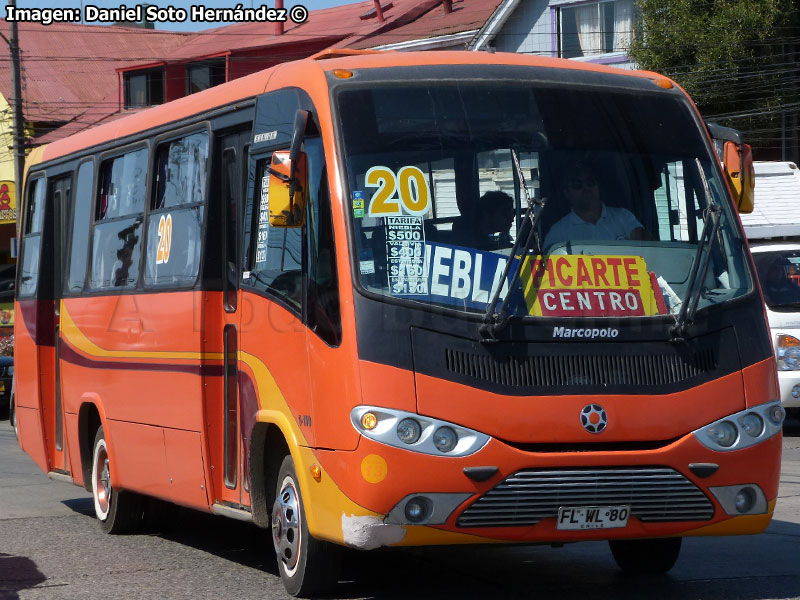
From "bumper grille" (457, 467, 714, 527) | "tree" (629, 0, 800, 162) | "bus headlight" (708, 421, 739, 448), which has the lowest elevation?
"bumper grille" (457, 467, 714, 527)

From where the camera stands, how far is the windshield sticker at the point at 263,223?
26.9ft

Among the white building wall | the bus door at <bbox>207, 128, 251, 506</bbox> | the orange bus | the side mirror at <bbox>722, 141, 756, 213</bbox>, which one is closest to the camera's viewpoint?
the orange bus

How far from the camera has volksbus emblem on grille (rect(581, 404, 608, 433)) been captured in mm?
7047

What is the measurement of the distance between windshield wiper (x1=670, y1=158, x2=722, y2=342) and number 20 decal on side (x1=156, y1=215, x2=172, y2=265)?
11.6 feet

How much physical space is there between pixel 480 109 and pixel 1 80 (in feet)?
160

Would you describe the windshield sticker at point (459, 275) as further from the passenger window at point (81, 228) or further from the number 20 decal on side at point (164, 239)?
the passenger window at point (81, 228)

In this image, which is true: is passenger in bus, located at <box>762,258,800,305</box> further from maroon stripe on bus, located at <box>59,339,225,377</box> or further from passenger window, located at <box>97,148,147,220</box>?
passenger window, located at <box>97,148,147,220</box>

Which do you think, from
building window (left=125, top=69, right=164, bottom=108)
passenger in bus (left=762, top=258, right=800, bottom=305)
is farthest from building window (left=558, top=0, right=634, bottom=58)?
building window (left=125, top=69, right=164, bottom=108)


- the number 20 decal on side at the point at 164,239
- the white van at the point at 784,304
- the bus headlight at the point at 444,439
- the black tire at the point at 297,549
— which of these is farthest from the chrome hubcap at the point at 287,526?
the white van at the point at 784,304

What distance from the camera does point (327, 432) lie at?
709 cm

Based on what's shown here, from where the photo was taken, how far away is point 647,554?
8.53 meters

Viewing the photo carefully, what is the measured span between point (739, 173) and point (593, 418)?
188 cm

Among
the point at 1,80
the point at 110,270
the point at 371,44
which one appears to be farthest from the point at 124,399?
the point at 1,80

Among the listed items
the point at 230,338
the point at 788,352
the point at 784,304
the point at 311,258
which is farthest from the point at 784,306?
the point at 311,258
